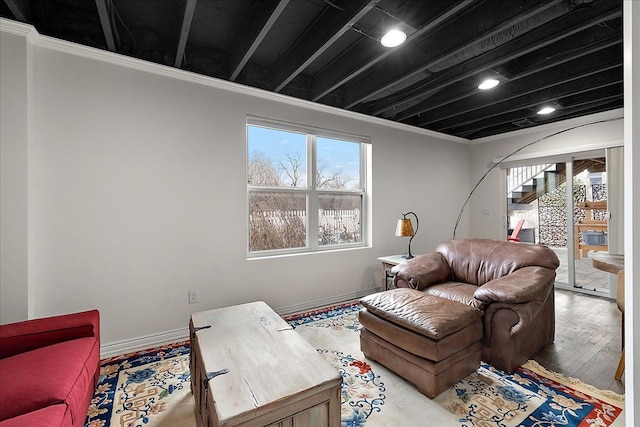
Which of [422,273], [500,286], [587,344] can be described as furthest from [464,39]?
[587,344]

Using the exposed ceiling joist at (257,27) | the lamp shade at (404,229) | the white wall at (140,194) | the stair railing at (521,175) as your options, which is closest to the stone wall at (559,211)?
the stair railing at (521,175)

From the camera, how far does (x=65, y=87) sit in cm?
218

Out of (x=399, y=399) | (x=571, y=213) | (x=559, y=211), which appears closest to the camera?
(x=399, y=399)

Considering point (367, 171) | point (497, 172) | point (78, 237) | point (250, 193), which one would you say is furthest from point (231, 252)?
point (497, 172)

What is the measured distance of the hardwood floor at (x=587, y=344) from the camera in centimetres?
206

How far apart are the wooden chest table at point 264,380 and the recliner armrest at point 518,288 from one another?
142cm

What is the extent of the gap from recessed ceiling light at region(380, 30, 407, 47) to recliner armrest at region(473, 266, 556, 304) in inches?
76.4

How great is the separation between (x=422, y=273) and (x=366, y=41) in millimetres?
2140

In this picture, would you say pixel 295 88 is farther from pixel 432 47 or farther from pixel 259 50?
pixel 432 47

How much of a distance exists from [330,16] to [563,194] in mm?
4335

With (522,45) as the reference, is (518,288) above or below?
below

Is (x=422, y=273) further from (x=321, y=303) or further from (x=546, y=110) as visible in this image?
(x=546, y=110)

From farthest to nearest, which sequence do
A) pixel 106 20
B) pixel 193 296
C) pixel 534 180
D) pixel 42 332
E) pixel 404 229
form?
pixel 534 180, pixel 404 229, pixel 193 296, pixel 106 20, pixel 42 332

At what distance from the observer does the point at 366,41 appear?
2.40m
